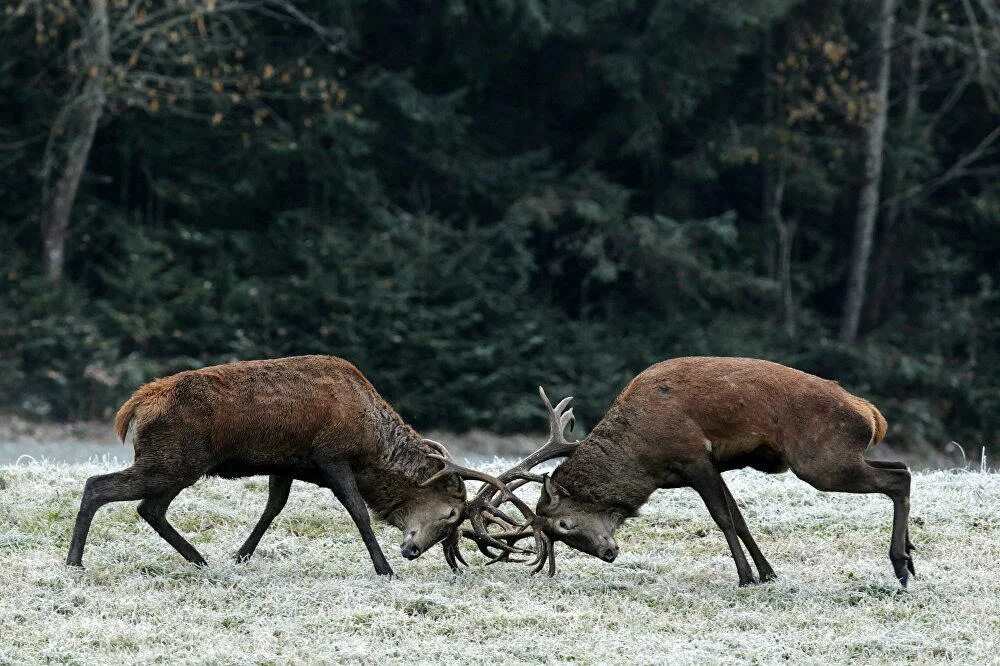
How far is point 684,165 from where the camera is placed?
24.2 meters

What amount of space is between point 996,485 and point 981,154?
46.8 feet

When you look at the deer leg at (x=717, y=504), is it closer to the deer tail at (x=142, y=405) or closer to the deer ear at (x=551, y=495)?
the deer ear at (x=551, y=495)

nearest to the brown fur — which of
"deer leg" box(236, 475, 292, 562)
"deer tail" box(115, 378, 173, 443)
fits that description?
"deer leg" box(236, 475, 292, 562)

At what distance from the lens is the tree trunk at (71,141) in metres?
20.4

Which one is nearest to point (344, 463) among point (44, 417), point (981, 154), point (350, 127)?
point (44, 417)

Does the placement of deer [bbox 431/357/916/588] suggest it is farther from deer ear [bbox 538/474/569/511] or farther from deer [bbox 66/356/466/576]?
deer [bbox 66/356/466/576]

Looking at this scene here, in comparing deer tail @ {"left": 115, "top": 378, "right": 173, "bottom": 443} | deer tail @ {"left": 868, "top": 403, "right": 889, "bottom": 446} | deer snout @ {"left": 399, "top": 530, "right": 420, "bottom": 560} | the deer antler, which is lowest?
deer snout @ {"left": 399, "top": 530, "right": 420, "bottom": 560}

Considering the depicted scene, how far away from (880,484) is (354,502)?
3377mm

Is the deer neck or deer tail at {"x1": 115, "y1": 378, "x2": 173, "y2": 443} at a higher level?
deer tail at {"x1": 115, "y1": 378, "x2": 173, "y2": 443}

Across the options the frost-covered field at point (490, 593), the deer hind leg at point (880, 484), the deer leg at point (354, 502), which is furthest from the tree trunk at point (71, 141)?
the deer hind leg at point (880, 484)

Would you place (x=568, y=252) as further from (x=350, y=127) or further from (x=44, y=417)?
(x=44, y=417)

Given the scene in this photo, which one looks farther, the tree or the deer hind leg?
the tree

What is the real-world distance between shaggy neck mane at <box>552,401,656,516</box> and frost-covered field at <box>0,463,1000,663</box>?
537 mm

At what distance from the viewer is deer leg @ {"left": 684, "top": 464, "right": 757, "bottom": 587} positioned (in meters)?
8.73
